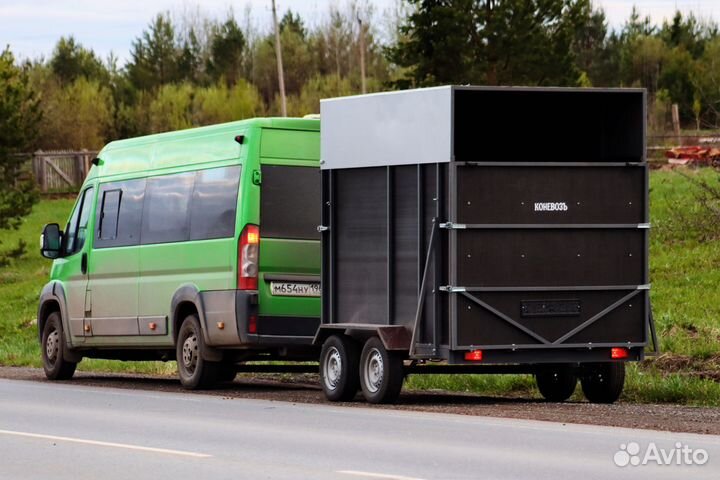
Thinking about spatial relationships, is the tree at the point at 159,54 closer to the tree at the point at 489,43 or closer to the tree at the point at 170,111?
the tree at the point at 170,111

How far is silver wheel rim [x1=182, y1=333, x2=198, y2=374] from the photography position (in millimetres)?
19281

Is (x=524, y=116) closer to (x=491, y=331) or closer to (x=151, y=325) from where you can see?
(x=491, y=331)

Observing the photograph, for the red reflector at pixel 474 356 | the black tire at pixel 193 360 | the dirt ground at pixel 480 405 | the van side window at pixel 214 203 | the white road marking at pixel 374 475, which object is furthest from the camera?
the black tire at pixel 193 360

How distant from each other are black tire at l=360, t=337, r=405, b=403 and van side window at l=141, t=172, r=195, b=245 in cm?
347

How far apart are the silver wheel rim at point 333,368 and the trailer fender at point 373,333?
23 centimetres

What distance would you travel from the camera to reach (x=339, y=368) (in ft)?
56.7

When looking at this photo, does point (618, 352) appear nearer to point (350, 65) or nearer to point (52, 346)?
point (52, 346)

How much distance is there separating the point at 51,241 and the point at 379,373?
7.12m

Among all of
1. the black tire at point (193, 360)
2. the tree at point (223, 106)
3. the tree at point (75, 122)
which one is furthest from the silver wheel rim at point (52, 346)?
the tree at point (223, 106)

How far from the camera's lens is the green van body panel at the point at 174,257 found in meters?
18.3

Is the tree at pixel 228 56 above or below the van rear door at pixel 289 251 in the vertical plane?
above

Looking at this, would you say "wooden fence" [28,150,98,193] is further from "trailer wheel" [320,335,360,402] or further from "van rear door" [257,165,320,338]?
"trailer wheel" [320,335,360,402]

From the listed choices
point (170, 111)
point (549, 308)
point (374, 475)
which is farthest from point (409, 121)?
point (170, 111)

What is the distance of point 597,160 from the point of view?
17844mm
